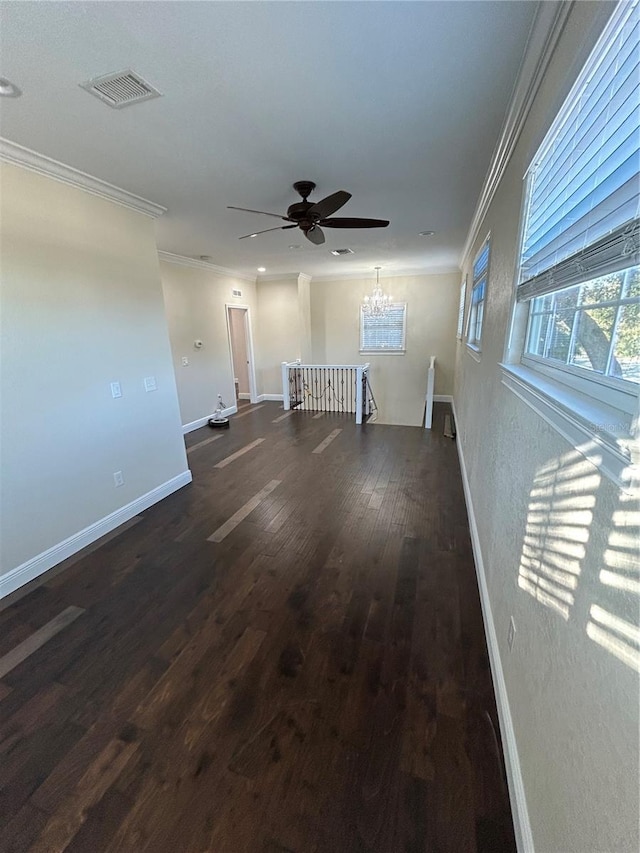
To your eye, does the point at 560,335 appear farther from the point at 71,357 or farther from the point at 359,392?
the point at 359,392

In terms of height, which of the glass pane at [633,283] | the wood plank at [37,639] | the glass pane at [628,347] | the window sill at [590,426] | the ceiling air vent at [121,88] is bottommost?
the wood plank at [37,639]

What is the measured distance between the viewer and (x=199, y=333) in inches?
233

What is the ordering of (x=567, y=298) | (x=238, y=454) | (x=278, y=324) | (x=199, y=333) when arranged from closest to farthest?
1. (x=567, y=298)
2. (x=238, y=454)
3. (x=199, y=333)
4. (x=278, y=324)

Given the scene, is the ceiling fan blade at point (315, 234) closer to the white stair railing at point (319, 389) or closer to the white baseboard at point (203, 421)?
the white baseboard at point (203, 421)

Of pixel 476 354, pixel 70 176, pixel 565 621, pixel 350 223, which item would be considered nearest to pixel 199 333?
pixel 70 176

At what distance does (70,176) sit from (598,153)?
3.15m

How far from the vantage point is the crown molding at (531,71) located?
3.97ft

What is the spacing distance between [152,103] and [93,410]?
2097mm

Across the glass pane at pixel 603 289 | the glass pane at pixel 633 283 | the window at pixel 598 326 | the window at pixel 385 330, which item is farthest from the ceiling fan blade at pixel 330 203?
the window at pixel 385 330

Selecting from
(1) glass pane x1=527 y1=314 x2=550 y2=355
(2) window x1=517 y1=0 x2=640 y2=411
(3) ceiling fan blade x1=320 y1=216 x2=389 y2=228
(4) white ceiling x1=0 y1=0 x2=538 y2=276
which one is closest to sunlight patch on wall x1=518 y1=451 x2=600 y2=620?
(2) window x1=517 y1=0 x2=640 y2=411

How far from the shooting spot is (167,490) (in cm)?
355

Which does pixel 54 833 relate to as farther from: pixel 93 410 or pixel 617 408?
pixel 93 410

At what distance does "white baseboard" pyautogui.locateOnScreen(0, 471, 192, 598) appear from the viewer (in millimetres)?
2289

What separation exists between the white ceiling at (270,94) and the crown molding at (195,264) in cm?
230
